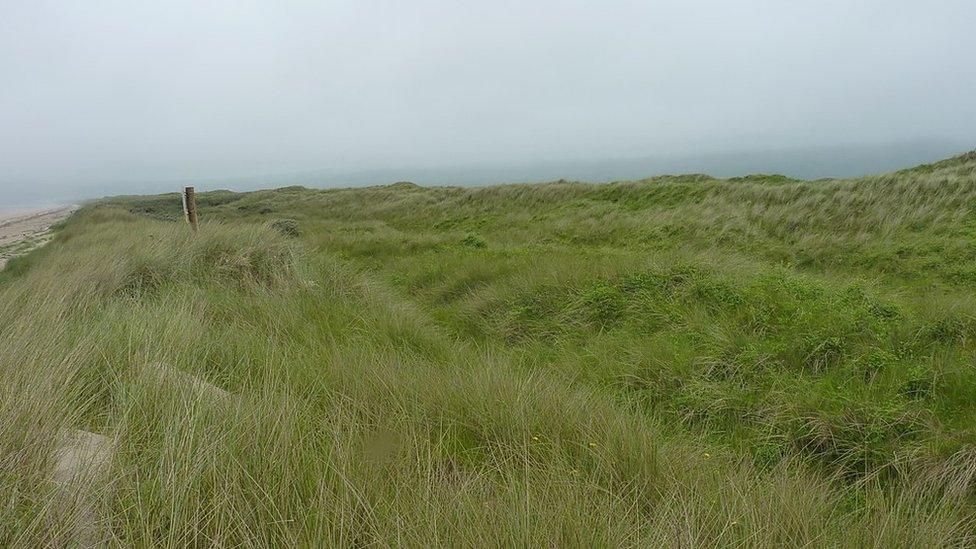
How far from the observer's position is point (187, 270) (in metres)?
5.81

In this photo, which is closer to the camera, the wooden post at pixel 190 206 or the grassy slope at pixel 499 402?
the grassy slope at pixel 499 402

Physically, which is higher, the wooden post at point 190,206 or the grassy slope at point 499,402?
the wooden post at point 190,206

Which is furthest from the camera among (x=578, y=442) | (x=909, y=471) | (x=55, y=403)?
(x=909, y=471)

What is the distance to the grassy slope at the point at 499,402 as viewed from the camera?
62.7 inches

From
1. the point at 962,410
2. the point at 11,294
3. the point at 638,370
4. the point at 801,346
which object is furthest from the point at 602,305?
the point at 11,294

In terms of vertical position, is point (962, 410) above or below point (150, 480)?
below

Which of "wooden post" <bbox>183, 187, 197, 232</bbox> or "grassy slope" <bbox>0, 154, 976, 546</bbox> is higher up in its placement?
"wooden post" <bbox>183, 187, 197, 232</bbox>

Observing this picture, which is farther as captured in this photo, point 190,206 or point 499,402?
point 190,206

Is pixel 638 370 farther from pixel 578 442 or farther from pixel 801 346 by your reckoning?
pixel 578 442

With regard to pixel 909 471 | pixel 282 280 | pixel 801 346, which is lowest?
pixel 909 471

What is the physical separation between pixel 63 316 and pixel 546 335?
4.17m

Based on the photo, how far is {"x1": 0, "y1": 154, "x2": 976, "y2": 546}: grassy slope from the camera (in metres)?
1.59

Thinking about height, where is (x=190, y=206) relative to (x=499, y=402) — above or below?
above

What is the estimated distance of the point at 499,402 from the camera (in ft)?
8.30
